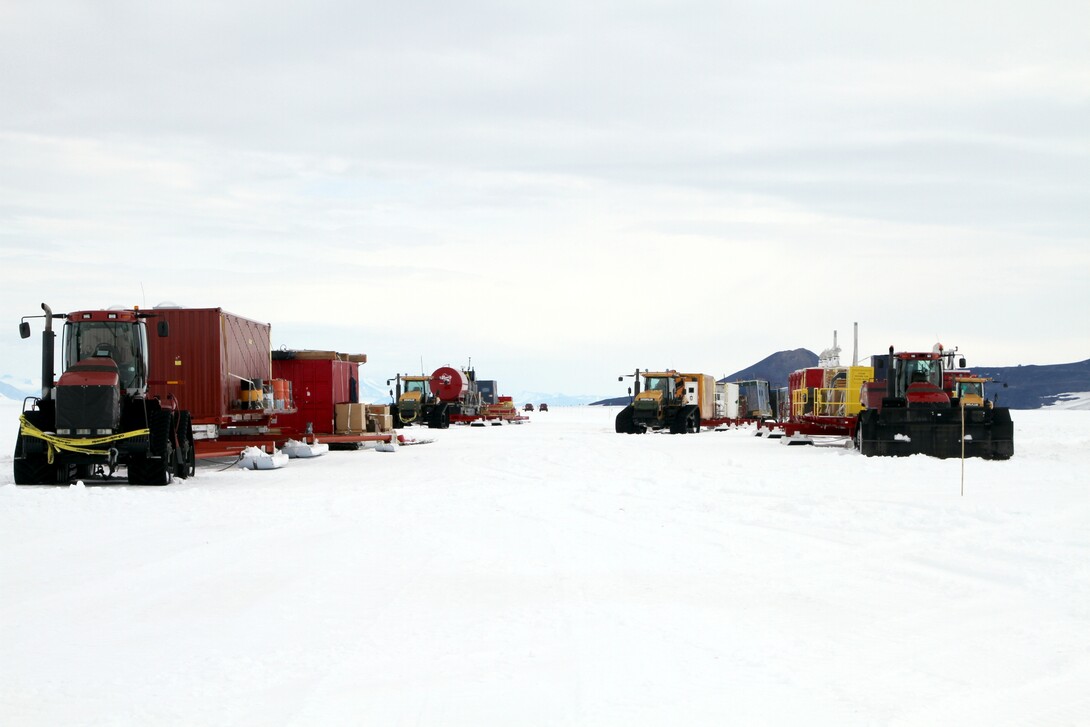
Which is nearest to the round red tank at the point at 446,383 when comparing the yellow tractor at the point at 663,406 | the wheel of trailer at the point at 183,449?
the yellow tractor at the point at 663,406

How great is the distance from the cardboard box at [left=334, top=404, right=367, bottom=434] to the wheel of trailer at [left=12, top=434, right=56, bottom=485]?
12.3 meters

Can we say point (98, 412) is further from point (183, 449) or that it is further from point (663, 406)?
point (663, 406)

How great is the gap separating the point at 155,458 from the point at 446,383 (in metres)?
34.6

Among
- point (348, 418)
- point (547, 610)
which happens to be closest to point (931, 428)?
point (348, 418)

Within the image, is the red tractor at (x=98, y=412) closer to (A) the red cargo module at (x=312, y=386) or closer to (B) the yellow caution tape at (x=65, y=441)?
(B) the yellow caution tape at (x=65, y=441)

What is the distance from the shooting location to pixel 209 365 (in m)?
21.6

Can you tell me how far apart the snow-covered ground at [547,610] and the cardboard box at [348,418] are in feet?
45.1

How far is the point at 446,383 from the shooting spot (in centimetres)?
5141

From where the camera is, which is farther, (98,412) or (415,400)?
(415,400)

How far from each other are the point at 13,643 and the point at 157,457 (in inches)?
434

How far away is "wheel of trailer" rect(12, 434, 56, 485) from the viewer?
639 inches

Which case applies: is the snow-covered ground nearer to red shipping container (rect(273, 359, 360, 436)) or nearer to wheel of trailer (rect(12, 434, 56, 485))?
wheel of trailer (rect(12, 434, 56, 485))

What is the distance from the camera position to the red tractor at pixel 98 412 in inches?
642

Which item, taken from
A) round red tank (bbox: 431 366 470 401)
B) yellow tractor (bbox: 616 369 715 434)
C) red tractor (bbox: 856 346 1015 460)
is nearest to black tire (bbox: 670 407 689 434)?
yellow tractor (bbox: 616 369 715 434)
